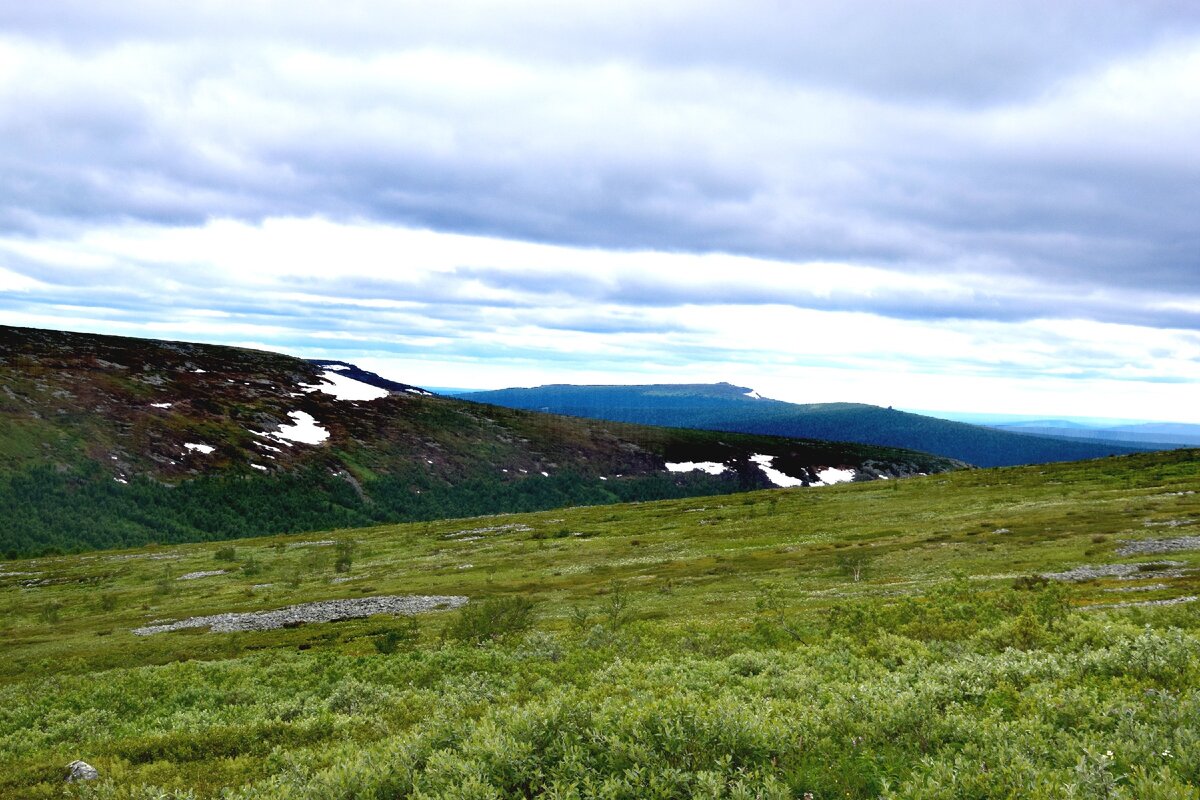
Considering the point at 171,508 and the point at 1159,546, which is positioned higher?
the point at 1159,546

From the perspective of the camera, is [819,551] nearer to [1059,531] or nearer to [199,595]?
[1059,531]

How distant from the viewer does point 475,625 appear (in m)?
39.1

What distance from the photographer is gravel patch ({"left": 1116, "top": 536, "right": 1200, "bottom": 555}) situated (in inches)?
2046

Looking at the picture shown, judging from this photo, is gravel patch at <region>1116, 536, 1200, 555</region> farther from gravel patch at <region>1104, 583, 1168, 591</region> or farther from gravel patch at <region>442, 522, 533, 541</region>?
gravel patch at <region>442, 522, 533, 541</region>

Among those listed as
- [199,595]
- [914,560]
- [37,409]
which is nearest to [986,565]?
[914,560]

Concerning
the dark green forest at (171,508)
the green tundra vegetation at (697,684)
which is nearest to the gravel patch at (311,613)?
the green tundra vegetation at (697,684)

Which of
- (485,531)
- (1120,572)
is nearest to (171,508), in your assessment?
(485,531)

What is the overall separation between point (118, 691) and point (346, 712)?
1520cm

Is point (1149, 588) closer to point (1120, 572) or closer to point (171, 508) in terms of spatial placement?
point (1120, 572)

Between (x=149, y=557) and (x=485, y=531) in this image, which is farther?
(x=485, y=531)

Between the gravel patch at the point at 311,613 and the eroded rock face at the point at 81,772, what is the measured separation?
152 ft

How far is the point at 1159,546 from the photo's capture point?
5359 cm

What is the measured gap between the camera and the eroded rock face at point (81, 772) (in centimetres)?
1656

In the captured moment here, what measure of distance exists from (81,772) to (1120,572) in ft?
177
